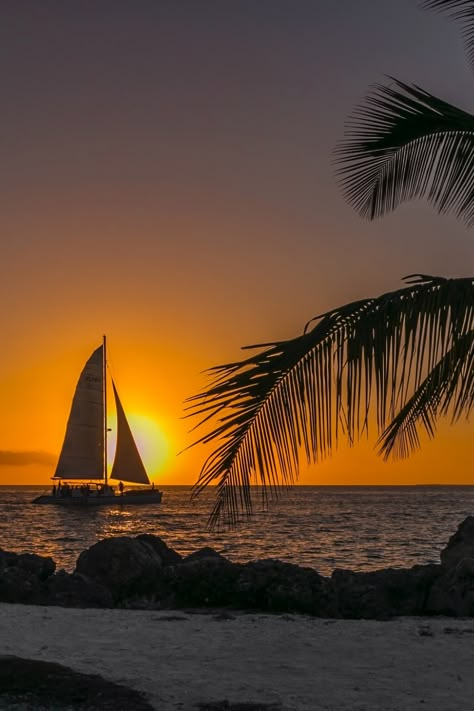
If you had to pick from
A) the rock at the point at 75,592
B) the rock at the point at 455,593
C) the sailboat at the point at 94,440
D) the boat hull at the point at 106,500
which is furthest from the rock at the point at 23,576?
the boat hull at the point at 106,500

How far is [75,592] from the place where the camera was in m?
15.2

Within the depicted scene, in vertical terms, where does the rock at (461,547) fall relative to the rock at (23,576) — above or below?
above

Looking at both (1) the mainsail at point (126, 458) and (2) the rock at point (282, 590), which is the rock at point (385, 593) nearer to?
(2) the rock at point (282, 590)

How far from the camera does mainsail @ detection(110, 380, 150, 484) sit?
8762 cm

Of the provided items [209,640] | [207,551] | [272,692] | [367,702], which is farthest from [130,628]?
[207,551]

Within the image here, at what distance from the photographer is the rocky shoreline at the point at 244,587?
14.1 metres

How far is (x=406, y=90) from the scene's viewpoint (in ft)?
24.8

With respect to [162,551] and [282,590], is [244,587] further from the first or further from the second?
[162,551]

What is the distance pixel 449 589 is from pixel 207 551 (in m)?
6.19

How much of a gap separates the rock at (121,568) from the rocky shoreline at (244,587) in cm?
2

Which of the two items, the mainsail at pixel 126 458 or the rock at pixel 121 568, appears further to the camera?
the mainsail at pixel 126 458

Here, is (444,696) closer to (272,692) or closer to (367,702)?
(367,702)

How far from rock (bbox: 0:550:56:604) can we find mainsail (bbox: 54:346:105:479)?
67.6 m

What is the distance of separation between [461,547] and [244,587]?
16.7ft
